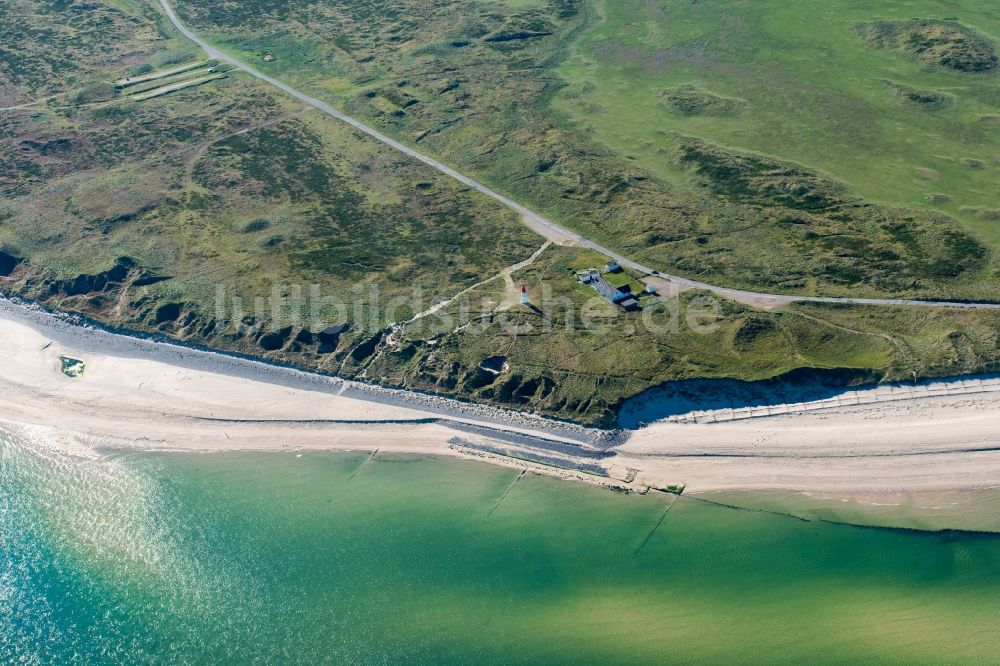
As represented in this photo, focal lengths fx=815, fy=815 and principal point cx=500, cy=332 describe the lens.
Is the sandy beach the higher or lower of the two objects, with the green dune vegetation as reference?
lower

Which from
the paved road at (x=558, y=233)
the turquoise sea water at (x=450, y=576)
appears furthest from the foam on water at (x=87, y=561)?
the paved road at (x=558, y=233)

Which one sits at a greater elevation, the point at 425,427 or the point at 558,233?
the point at 558,233

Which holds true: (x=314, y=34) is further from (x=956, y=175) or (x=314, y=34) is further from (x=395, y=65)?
(x=956, y=175)

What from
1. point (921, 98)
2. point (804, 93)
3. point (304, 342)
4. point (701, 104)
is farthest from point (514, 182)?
point (921, 98)

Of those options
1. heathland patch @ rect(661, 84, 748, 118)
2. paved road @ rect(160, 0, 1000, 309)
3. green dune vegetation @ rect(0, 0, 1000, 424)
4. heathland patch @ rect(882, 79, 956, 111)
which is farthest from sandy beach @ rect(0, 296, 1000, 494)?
heathland patch @ rect(882, 79, 956, 111)

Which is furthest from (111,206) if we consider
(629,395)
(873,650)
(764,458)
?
(873,650)

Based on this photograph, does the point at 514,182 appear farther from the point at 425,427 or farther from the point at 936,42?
the point at 936,42

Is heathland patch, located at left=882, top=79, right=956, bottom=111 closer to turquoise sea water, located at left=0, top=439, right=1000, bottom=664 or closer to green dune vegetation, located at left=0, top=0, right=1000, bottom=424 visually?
green dune vegetation, located at left=0, top=0, right=1000, bottom=424
